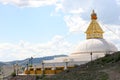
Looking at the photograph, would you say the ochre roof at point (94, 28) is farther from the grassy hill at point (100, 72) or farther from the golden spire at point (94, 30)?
the grassy hill at point (100, 72)

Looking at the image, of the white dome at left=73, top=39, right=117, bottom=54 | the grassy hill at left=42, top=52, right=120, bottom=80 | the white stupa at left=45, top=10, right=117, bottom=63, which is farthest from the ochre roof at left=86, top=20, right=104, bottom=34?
the grassy hill at left=42, top=52, right=120, bottom=80

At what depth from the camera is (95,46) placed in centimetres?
6575

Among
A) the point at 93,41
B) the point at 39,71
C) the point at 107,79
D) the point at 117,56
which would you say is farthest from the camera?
the point at 93,41

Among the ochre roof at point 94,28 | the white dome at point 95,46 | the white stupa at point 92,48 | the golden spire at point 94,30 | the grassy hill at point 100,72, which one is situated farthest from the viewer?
the ochre roof at point 94,28

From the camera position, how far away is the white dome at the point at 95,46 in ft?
215

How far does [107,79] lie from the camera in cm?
3856

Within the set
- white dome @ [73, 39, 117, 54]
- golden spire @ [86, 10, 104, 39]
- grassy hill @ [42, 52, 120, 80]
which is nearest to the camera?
grassy hill @ [42, 52, 120, 80]

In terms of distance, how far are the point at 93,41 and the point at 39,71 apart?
36.5ft

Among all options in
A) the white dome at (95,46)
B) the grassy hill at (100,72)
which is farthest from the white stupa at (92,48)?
the grassy hill at (100,72)

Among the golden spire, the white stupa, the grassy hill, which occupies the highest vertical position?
the golden spire

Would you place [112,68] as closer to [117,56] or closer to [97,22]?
[117,56]

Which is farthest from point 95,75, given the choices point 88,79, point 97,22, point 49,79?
point 97,22

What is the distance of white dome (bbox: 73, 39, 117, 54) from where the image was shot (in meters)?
65.6

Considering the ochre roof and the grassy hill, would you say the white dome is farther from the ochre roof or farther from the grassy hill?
the grassy hill
